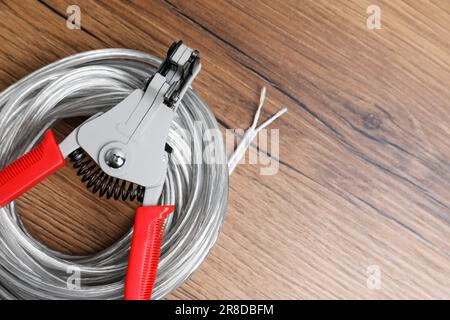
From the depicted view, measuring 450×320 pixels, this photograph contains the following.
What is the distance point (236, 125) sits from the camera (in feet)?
3.13

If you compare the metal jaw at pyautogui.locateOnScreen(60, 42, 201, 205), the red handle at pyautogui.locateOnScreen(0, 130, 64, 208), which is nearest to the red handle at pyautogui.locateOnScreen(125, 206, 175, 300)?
the metal jaw at pyautogui.locateOnScreen(60, 42, 201, 205)

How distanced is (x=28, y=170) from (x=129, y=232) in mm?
227

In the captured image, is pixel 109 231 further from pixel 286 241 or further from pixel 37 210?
pixel 286 241

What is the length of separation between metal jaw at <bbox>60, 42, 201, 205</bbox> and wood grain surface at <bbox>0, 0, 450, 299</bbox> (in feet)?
0.50

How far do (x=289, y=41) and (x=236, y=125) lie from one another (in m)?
0.19

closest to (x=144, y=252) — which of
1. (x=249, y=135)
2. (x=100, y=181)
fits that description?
(x=100, y=181)

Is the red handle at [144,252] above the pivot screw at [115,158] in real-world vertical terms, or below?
below

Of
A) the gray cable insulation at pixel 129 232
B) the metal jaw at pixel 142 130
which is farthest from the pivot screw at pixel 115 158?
the gray cable insulation at pixel 129 232

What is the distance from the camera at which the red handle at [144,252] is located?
75 cm

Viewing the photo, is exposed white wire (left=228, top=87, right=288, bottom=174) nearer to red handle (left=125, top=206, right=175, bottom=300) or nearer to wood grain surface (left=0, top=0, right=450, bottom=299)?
wood grain surface (left=0, top=0, right=450, bottom=299)

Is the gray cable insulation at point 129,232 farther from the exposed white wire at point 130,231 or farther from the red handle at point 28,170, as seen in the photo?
the red handle at point 28,170

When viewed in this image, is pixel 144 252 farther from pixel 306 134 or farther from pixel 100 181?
pixel 306 134

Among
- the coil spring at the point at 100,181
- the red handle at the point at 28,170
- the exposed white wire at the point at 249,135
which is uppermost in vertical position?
the exposed white wire at the point at 249,135

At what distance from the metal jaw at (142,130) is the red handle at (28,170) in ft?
0.08
